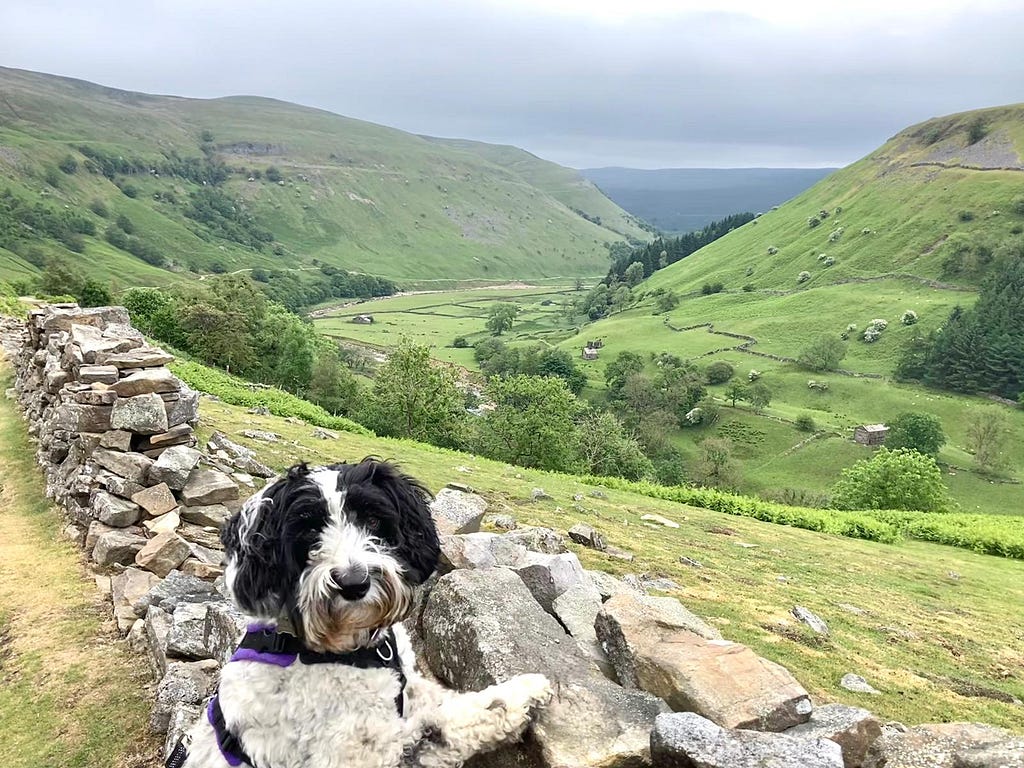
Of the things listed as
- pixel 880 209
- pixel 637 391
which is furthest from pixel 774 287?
pixel 637 391

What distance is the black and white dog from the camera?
145 inches

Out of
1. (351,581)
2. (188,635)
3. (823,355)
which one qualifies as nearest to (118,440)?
(188,635)

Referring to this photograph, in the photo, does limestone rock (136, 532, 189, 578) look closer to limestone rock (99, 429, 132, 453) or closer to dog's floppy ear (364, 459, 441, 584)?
limestone rock (99, 429, 132, 453)

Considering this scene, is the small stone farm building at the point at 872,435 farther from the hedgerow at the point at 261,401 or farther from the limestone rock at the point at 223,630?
the limestone rock at the point at 223,630

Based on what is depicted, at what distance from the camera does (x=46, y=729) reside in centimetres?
637

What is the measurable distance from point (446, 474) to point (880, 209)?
564 ft

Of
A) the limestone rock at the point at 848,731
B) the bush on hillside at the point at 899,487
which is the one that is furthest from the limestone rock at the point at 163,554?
the bush on hillside at the point at 899,487

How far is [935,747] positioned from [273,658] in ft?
15.3

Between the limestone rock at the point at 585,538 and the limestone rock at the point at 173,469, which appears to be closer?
the limestone rock at the point at 173,469

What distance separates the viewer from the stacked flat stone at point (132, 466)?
938cm

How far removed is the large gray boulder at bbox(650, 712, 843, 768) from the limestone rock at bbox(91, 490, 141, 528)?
912cm

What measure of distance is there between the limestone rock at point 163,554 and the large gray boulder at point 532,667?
192 inches

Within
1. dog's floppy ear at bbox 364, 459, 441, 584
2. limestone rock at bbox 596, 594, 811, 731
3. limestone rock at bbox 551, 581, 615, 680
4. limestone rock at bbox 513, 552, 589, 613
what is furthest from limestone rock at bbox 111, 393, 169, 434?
limestone rock at bbox 596, 594, 811, 731

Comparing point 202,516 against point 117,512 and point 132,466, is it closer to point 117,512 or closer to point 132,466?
point 117,512
